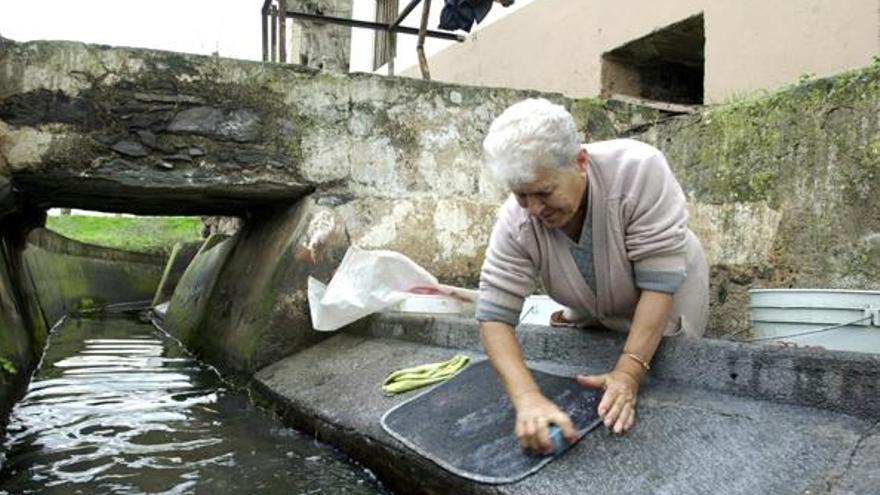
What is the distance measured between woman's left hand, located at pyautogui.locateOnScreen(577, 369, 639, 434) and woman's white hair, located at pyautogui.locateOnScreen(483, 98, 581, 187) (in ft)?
2.29

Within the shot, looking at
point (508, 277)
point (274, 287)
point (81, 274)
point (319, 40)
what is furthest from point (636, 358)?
point (81, 274)

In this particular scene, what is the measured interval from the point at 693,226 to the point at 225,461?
119 inches

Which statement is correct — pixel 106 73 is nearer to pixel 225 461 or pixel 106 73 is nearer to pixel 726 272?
pixel 225 461

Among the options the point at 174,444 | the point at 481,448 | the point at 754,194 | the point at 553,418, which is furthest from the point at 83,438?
the point at 754,194

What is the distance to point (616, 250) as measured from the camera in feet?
7.83

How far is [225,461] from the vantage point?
10.6 ft

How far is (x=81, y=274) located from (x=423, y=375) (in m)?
11.4

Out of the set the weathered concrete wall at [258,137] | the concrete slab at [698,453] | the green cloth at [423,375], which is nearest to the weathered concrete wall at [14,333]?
the weathered concrete wall at [258,137]

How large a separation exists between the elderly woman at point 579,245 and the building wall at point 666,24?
3373mm

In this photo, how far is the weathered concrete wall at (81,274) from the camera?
9781 mm

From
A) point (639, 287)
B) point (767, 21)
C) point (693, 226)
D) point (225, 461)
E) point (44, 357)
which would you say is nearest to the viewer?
point (639, 287)

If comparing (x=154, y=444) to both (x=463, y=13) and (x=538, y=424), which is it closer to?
(x=538, y=424)

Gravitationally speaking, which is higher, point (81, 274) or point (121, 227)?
point (121, 227)

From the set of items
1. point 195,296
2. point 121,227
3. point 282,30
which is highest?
point 282,30
